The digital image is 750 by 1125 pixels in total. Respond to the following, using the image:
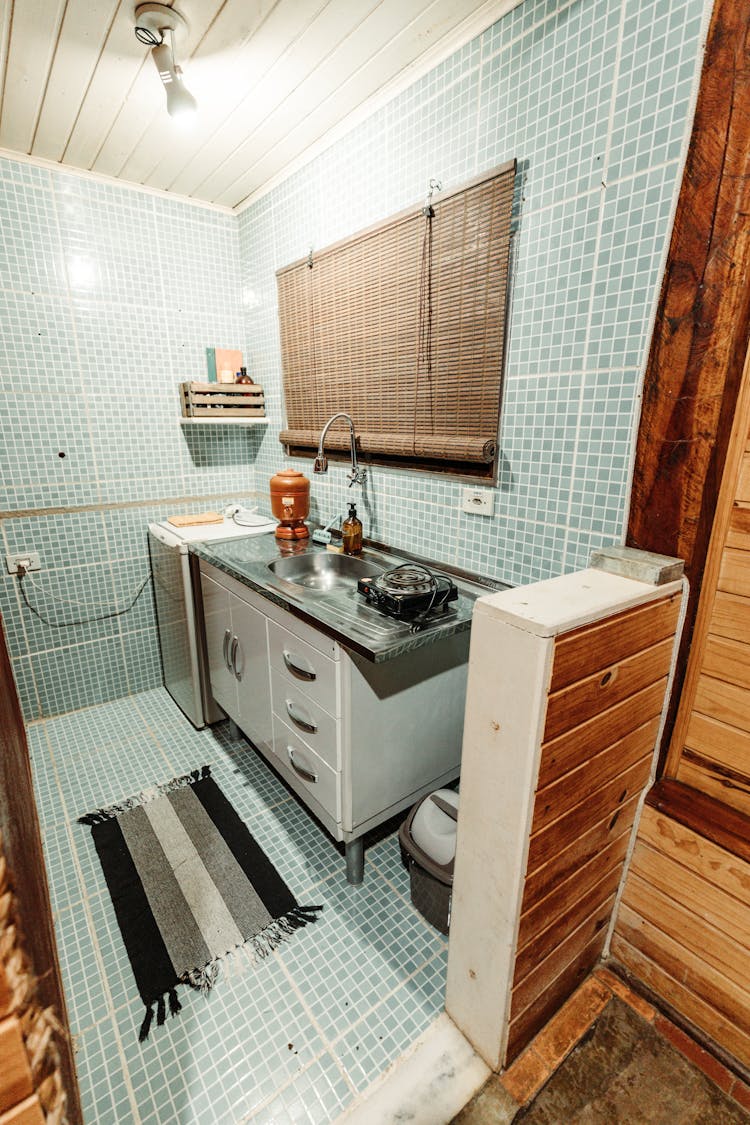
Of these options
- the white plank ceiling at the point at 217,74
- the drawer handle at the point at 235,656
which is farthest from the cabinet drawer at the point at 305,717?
the white plank ceiling at the point at 217,74

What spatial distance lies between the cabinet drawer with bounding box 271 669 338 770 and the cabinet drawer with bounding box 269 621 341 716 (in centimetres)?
3

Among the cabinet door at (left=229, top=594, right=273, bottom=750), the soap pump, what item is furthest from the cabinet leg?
the soap pump

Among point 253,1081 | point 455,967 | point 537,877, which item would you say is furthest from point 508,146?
point 253,1081

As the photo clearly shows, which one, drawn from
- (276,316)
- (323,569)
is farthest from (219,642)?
(276,316)

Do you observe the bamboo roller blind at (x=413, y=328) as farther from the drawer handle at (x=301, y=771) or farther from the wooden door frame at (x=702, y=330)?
the drawer handle at (x=301, y=771)

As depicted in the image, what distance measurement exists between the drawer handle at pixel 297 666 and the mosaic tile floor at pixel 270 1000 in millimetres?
694

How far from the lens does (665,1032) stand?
3.90ft

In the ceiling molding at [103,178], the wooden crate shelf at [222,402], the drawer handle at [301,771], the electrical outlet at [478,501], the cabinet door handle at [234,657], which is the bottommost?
the drawer handle at [301,771]

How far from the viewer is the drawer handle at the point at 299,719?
1539 mm

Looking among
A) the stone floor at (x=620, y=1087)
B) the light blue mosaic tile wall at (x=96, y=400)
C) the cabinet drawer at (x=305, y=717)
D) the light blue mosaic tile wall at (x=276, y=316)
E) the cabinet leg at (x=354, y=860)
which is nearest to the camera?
the stone floor at (x=620, y=1087)

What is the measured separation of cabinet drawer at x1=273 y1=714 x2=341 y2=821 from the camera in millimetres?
1498

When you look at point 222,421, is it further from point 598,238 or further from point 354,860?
point 354,860

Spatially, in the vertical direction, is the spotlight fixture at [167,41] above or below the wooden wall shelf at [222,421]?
above

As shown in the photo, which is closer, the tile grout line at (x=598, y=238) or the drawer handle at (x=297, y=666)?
the tile grout line at (x=598, y=238)
